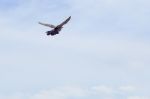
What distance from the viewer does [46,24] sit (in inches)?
1887

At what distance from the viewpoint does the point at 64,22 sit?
160ft

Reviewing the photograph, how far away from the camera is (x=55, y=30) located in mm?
46219

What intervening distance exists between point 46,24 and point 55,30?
3396 mm

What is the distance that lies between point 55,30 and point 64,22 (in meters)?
3.91

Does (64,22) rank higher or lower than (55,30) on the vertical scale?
higher

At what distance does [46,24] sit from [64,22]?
4.54 meters
